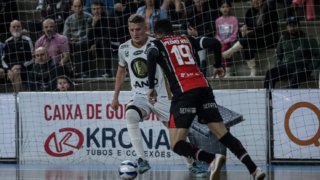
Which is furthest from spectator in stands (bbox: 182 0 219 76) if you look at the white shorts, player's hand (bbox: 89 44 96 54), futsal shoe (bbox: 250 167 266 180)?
futsal shoe (bbox: 250 167 266 180)

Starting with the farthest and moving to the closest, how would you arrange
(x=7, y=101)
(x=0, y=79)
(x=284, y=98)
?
(x=0, y=79), (x=7, y=101), (x=284, y=98)

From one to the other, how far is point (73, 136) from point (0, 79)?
3.70 metres

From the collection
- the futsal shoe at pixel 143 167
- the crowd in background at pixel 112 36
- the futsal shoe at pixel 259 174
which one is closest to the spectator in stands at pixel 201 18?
the crowd in background at pixel 112 36

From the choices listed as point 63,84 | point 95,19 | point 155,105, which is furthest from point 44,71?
point 155,105

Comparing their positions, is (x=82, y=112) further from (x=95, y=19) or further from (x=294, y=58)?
(x=294, y=58)

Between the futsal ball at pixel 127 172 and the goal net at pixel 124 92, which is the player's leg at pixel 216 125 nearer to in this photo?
the goal net at pixel 124 92

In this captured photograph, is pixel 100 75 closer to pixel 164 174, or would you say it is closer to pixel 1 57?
pixel 1 57

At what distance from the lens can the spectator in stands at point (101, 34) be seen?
12102 millimetres

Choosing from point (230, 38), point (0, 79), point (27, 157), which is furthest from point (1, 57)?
point (230, 38)

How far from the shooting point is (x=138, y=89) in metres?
7.78

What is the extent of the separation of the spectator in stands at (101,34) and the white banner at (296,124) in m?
4.25

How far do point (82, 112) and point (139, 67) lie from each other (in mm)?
2308

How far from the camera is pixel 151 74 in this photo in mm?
6375

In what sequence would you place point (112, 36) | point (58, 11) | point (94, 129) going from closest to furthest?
point (94, 129) → point (112, 36) → point (58, 11)
